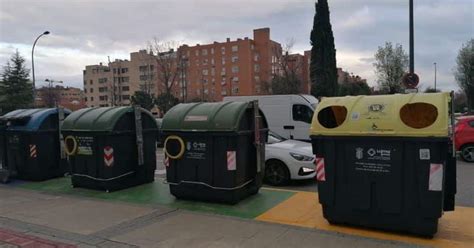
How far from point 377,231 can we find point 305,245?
1.20 meters

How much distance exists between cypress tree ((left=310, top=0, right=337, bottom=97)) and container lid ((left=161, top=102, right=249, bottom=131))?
88.9ft

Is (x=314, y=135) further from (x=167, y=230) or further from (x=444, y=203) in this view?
(x=167, y=230)

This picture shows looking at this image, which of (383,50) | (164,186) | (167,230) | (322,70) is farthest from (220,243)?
(383,50)

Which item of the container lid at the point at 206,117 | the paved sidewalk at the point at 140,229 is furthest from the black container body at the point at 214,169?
the paved sidewalk at the point at 140,229

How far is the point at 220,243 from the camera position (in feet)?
17.7

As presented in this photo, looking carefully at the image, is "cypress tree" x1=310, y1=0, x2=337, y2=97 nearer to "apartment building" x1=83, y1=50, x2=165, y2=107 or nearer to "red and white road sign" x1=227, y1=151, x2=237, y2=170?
"red and white road sign" x1=227, y1=151, x2=237, y2=170

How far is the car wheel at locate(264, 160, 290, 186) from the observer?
9.34m

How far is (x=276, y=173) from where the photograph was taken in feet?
31.0

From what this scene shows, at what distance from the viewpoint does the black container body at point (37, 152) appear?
33.5 feet

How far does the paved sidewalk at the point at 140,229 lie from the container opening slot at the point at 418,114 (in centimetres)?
177

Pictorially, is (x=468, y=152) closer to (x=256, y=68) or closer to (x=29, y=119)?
(x=29, y=119)

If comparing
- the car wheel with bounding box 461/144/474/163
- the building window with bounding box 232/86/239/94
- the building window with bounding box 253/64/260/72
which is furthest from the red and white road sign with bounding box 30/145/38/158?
the building window with bounding box 253/64/260/72

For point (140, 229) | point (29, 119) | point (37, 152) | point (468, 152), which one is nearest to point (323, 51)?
point (468, 152)

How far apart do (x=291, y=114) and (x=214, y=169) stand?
29.8 feet
